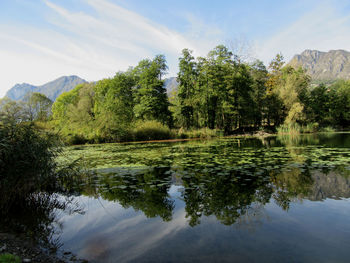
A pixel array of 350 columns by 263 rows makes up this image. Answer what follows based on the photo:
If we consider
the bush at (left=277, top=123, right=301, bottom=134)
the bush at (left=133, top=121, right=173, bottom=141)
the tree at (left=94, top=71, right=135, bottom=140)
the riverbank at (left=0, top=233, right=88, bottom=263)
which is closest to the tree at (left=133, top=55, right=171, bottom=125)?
the tree at (left=94, top=71, right=135, bottom=140)

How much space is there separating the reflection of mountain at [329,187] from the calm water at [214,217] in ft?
0.09

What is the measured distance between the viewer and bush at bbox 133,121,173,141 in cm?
3089

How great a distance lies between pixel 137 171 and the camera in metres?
10.3

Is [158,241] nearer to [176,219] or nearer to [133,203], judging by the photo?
[176,219]

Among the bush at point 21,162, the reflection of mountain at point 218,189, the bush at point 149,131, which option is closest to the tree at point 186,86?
the bush at point 149,131

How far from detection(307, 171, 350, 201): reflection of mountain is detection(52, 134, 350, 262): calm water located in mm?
26

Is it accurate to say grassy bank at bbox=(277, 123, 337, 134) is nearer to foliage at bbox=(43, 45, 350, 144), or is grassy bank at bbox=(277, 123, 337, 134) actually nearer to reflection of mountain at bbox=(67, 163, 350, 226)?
foliage at bbox=(43, 45, 350, 144)

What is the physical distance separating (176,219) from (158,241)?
41.4 inches

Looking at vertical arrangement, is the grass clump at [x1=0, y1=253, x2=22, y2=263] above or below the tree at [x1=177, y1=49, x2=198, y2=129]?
below

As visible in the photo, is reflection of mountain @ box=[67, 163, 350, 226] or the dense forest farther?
the dense forest

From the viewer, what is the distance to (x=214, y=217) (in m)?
5.03

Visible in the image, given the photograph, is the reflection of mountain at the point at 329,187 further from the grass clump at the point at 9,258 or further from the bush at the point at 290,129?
the bush at the point at 290,129

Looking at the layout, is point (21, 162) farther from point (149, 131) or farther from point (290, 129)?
point (290, 129)

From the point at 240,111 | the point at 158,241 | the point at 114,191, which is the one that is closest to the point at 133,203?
the point at 114,191
